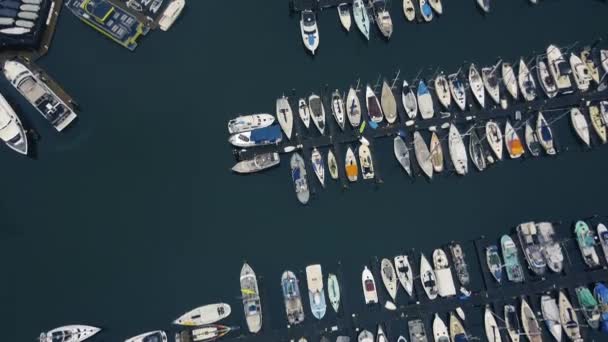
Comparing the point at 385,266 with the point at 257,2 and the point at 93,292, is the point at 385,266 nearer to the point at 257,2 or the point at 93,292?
the point at 93,292

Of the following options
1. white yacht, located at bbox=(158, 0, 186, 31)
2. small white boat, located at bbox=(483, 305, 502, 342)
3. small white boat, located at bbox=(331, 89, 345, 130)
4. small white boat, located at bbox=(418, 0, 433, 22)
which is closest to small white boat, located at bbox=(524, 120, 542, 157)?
small white boat, located at bbox=(418, 0, 433, 22)

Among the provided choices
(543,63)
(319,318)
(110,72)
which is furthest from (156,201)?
(543,63)

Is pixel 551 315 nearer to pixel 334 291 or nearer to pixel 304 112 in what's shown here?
pixel 334 291

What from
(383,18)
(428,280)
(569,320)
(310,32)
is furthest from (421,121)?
(569,320)

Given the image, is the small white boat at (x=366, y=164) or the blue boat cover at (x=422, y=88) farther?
the blue boat cover at (x=422, y=88)

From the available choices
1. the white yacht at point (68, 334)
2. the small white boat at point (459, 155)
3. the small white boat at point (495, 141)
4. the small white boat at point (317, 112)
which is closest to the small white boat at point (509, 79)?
the small white boat at point (495, 141)

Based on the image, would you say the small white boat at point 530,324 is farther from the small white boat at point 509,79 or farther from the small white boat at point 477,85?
the small white boat at point 509,79

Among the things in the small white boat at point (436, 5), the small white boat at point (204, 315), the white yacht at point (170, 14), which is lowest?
the small white boat at point (204, 315)
